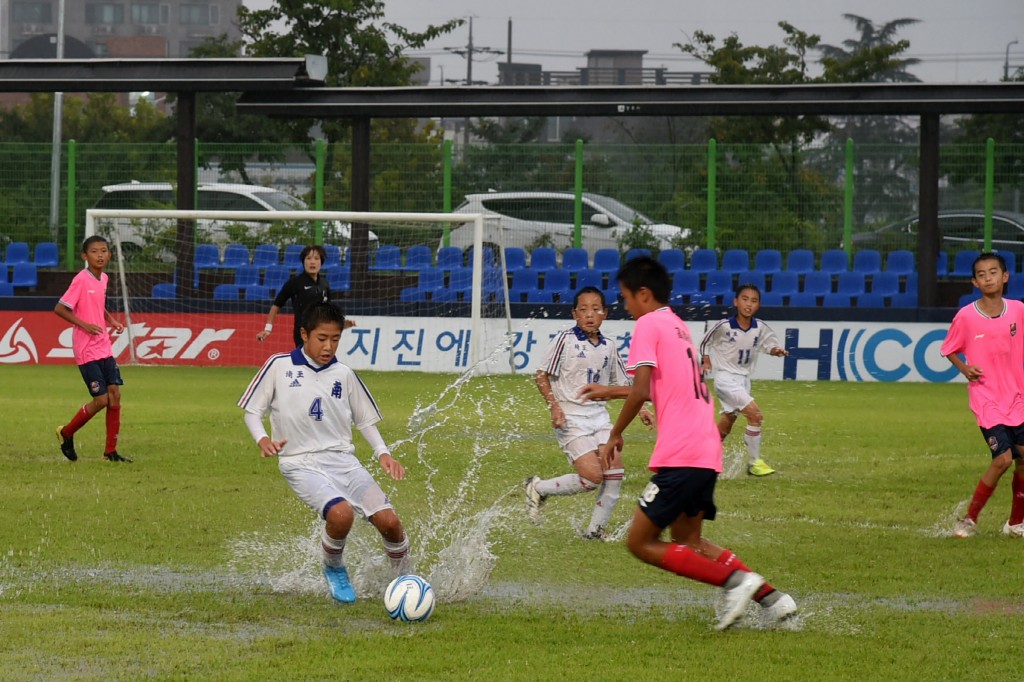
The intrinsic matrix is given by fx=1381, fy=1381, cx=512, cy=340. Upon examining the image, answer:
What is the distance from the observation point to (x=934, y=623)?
6.23 m

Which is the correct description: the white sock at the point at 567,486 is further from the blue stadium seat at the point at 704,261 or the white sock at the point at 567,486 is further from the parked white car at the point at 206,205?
the parked white car at the point at 206,205

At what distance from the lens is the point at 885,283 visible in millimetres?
22125

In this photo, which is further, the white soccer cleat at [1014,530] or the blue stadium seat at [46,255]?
the blue stadium seat at [46,255]

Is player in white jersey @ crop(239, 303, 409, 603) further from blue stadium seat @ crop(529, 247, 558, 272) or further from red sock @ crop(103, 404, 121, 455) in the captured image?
blue stadium seat @ crop(529, 247, 558, 272)

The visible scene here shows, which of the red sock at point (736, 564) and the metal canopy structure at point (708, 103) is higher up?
the metal canopy structure at point (708, 103)

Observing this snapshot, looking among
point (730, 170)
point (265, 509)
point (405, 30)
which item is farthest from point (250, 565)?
point (405, 30)

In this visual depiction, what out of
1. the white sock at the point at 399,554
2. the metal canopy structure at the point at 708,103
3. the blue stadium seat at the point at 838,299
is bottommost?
the white sock at the point at 399,554

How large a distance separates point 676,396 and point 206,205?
19.0 meters

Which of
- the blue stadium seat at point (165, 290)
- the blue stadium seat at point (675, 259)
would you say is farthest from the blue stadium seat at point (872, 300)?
the blue stadium seat at point (165, 290)

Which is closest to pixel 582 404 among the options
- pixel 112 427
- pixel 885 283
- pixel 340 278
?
pixel 112 427

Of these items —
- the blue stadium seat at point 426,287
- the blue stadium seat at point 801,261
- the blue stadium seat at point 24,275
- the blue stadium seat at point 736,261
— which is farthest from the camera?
the blue stadium seat at point 24,275

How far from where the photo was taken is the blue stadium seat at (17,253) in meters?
23.7

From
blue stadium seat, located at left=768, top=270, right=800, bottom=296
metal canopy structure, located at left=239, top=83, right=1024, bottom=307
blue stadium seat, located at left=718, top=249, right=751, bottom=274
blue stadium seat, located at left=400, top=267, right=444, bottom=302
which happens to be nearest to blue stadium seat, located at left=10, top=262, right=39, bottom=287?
metal canopy structure, located at left=239, top=83, right=1024, bottom=307

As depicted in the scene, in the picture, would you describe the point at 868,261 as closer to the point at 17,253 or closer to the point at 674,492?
the point at 17,253
